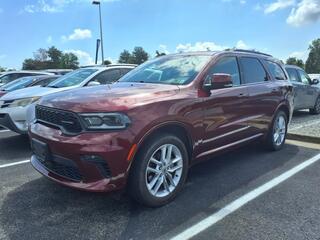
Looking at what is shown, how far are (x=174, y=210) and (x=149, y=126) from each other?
96cm

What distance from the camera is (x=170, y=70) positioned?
181 inches

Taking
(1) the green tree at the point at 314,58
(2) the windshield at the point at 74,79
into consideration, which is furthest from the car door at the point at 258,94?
(1) the green tree at the point at 314,58

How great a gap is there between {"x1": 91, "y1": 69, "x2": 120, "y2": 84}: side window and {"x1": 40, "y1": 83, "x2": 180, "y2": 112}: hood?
3.41 meters

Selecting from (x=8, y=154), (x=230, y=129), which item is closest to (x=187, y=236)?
(x=230, y=129)

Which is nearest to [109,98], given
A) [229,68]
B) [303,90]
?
[229,68]

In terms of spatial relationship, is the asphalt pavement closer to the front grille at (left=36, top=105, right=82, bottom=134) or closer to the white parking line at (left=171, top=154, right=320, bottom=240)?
the white parking line at (left=171, top=154, right=320, bottom=240)

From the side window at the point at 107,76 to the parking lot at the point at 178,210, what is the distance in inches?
115

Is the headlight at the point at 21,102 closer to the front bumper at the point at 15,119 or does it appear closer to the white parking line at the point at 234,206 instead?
the front bumper at the point at 15,119

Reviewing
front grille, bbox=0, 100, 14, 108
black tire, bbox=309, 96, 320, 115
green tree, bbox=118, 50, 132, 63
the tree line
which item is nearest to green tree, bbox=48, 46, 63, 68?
the tree line

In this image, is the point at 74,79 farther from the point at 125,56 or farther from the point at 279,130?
the point at 125,56

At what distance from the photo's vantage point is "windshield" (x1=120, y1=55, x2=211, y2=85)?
170 inches

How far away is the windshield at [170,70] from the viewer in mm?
4312

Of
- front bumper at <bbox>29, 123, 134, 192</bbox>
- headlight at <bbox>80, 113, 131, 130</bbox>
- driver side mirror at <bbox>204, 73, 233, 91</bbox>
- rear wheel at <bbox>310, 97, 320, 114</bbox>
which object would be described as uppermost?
driver side mirror at <bbox>204, 73, 233, 91</bbox>

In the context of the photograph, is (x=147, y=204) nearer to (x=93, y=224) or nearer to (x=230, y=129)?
(x=93, y=224)
